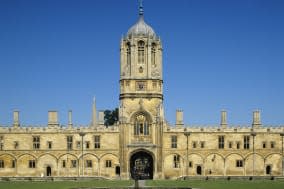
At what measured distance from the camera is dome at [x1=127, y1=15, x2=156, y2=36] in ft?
244

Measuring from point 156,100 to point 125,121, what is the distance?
4724 mm

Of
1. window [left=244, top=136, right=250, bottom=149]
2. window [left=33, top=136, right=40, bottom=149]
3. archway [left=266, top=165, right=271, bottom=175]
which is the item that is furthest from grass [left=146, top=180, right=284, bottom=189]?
window [left=33, top=136, right=40, bottom=149]

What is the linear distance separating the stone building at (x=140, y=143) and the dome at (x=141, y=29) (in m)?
0.13

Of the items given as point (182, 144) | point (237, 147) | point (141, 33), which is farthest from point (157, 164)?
point (141, 33)

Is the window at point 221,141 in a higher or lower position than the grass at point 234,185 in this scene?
higher

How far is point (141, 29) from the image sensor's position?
7456 cm

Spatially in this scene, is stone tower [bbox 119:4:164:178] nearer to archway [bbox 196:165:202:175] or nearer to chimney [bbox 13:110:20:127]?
archway [bbox 196:165:202:175]

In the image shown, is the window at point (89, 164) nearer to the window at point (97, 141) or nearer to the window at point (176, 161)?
the window at point (97, 141)

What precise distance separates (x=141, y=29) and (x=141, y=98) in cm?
894

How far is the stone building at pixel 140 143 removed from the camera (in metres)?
72.7

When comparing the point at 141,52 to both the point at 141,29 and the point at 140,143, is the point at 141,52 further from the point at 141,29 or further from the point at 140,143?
the point at 140,143

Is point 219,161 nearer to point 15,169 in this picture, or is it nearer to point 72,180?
point 72,180


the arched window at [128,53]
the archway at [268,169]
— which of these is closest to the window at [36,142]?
the arched window at [128,53]

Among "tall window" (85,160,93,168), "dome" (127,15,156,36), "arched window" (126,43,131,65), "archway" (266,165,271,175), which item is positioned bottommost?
"archway" (266,165,271,175)
